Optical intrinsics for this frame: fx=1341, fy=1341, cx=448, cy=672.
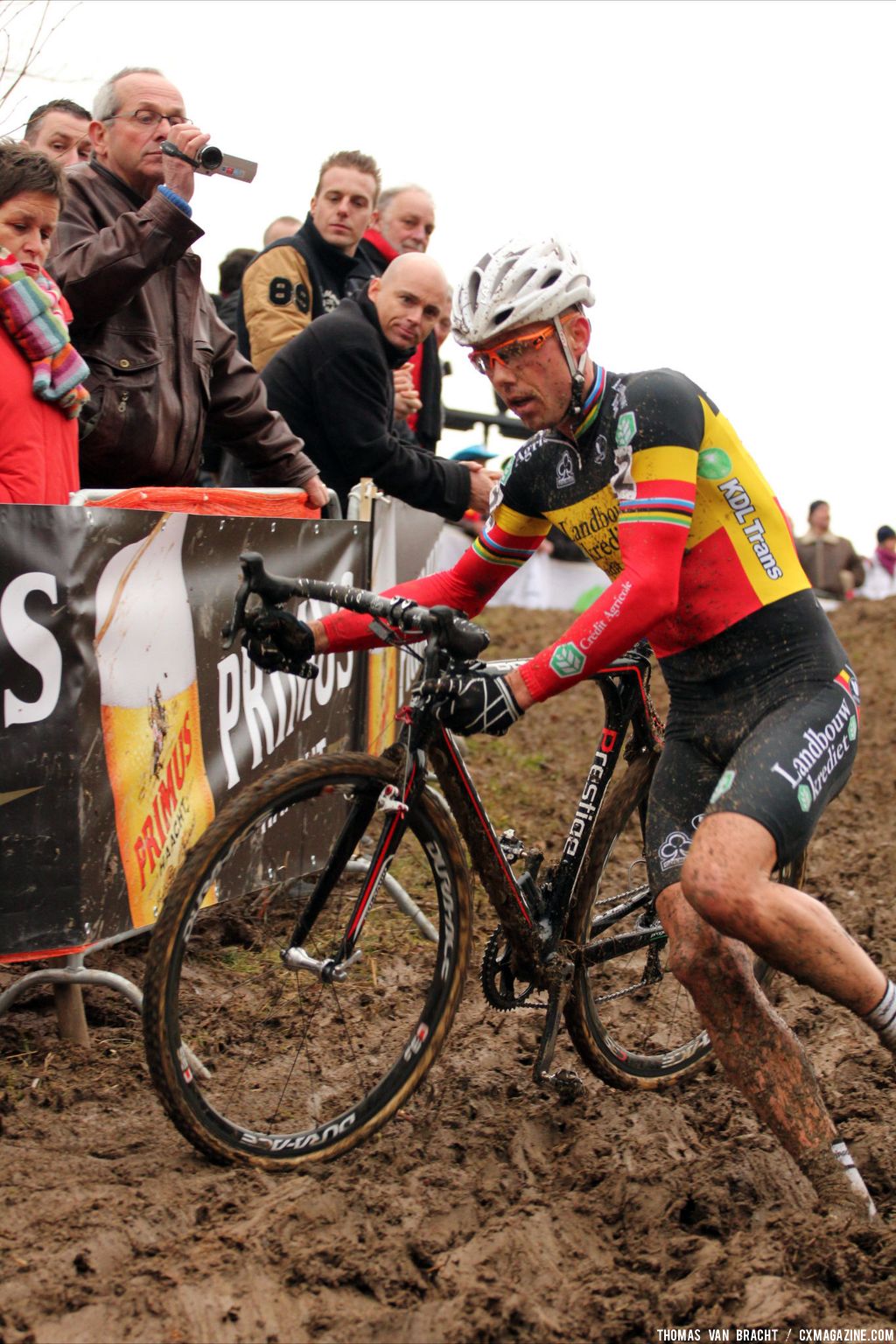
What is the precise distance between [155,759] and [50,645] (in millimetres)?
634

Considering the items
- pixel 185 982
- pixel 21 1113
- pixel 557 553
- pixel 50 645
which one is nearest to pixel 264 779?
pixel 50 645

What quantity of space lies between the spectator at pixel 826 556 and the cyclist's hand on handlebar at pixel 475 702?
51.3 feet

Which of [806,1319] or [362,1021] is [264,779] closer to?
[362,1021]

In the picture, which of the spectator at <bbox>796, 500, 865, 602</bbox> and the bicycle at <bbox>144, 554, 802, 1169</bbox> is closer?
the bicycle at <bbox>144, 554, 802, 1169</bbox>

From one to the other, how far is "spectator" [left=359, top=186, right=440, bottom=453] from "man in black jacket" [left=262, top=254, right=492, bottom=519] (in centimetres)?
97

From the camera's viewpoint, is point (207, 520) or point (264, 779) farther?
point (207, 520)

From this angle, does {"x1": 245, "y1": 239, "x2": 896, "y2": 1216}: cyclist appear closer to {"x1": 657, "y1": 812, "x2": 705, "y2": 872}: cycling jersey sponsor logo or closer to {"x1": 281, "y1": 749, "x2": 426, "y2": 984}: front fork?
{"x1": 657, "y1": 812, "x2": 705, "y2": 872}: cycling jersey sponsor logo

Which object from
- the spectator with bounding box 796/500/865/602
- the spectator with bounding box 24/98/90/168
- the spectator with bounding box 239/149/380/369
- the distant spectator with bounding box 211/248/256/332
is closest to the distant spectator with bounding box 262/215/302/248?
the distant spectator with bounding box 211/248/256/332

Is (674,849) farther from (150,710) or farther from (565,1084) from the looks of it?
(150,710)

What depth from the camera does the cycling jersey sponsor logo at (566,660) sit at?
3479 mm

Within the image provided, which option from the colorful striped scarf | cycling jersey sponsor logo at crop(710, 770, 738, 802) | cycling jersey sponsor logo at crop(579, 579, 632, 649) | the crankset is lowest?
the crankset

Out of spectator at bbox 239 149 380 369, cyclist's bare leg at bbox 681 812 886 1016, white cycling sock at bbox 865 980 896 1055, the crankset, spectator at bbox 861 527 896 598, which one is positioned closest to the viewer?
cyclist's bare leg at bbox 681 812 886 1016

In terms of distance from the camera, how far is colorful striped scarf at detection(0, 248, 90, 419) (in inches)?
161

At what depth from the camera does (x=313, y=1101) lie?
3.86m
